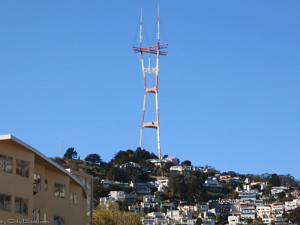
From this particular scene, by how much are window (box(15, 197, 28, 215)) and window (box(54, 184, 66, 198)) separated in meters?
3.51

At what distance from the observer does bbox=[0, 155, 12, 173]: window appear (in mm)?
26406

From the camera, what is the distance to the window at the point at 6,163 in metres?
26.4

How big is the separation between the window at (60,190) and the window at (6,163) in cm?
430


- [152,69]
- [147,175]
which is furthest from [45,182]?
[147,175]

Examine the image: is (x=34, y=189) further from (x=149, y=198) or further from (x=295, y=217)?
(x=149, y=198)

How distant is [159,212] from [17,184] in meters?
113

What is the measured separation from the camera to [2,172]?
26281 mm

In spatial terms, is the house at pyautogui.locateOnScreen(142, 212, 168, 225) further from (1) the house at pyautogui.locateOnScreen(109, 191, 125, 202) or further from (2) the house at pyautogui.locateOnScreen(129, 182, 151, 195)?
(2) the house at pyautogui.locateOnScreen(129, 182, 151, 195)

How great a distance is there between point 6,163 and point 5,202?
1.34 meters

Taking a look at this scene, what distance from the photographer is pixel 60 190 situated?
31188 mm

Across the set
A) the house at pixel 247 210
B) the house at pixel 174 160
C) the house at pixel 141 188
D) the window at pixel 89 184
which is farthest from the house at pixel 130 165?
the window at pixel 89 184

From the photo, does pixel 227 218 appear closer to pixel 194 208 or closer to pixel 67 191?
pixel 194 208

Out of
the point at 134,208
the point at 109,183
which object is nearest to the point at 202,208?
the point at 134,208

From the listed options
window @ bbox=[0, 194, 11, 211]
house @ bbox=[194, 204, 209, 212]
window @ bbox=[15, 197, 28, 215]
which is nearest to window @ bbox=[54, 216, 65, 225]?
window @ bbox=[15, 197, 28, 215]
